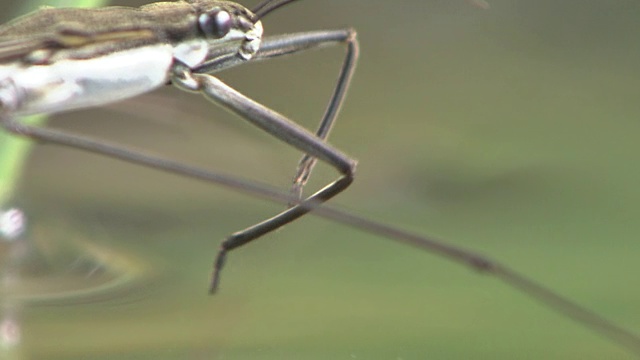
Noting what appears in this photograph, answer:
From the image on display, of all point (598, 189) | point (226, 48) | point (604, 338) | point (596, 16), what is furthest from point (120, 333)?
point (596, 16)

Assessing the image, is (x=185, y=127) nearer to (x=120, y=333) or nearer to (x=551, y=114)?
(x=551, y=114)

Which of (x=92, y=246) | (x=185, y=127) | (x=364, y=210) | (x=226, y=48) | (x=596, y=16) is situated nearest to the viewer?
→ (x=226, y=48)

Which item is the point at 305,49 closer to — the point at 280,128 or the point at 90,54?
the point at 280,128

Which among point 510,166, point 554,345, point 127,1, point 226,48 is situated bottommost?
point 127,1

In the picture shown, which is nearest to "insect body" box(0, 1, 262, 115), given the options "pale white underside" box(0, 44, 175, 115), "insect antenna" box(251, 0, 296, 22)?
"pale white underside" box(0, 44, 175, 115)

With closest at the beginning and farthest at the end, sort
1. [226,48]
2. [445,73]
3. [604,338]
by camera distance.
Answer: [604,338] < [226,48] < [445,73]

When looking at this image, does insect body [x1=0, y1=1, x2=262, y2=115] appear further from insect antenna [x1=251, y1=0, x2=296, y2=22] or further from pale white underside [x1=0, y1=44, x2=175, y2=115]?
insect antenna [x1=251, y1=0, x2=296, y2=22]

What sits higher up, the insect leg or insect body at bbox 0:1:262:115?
insect body at bbox 0:1:262:115
